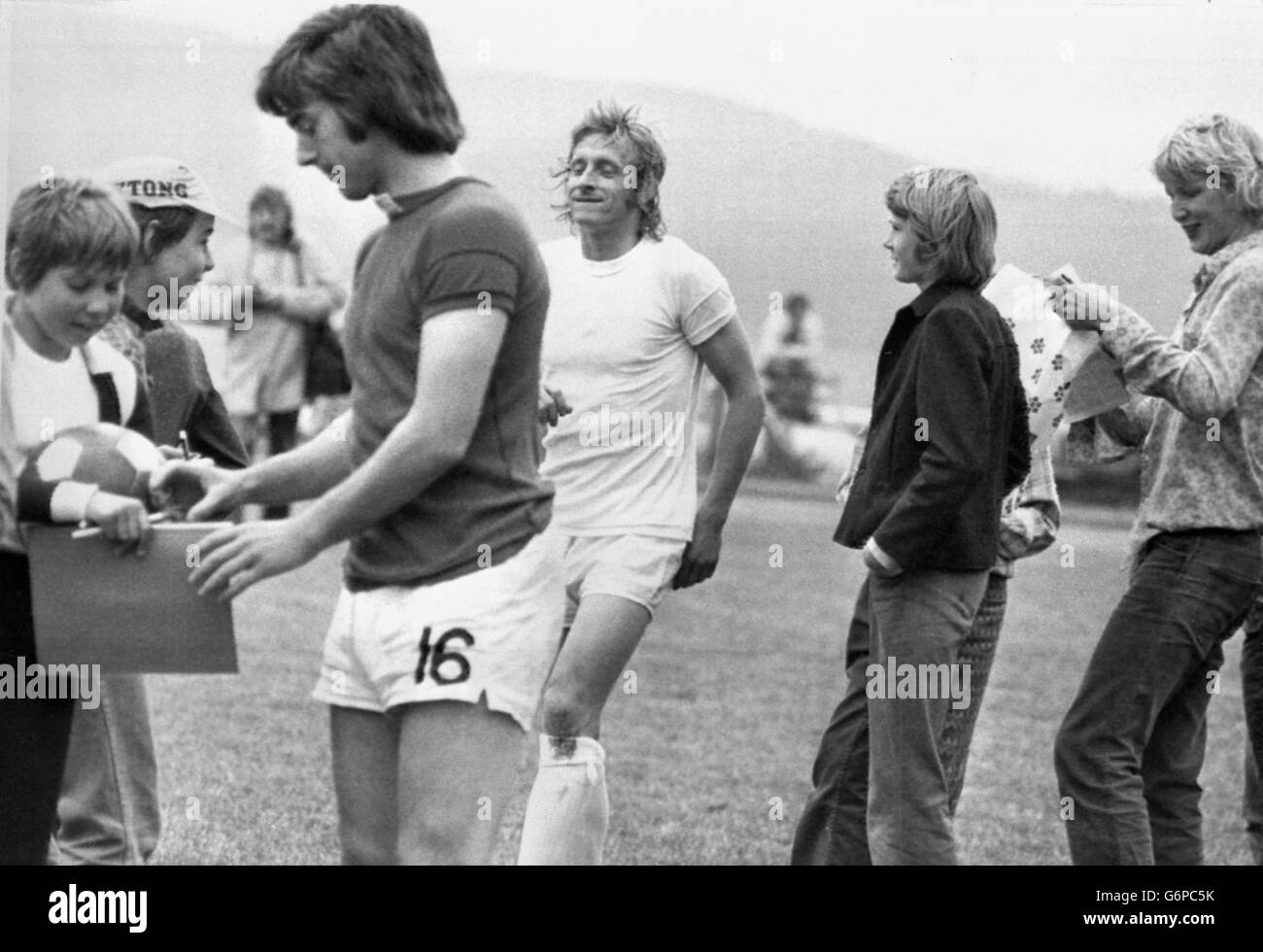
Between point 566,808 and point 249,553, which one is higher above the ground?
point 249,553

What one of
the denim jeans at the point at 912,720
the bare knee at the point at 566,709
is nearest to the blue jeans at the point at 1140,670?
the denim jeans at the point at 912,720

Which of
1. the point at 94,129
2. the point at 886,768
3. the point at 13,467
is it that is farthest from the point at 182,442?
the point at 94,129

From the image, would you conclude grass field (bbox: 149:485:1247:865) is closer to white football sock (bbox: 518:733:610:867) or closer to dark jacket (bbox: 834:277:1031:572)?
white football sock (bbox: 518:733:610:867)

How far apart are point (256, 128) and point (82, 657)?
5079 millimetres

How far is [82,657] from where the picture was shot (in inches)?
132

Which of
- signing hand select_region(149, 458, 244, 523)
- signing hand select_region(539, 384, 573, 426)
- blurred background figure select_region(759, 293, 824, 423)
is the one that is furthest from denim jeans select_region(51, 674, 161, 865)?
blurred background figure select_region(759, 293, 824, 423)

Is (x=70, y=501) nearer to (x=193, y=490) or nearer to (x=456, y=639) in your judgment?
(x=193, y=490)

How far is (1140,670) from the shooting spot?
4422 millimetres

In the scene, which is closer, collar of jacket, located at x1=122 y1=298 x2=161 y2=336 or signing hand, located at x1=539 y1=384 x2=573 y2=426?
collar of jacket, located at x1=122 y1=298 x2=161 y2=336

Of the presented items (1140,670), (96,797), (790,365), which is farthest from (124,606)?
(790,365)

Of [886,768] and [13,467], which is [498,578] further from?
[886,768]

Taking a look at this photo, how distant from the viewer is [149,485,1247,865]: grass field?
560 cm

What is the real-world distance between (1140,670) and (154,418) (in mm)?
1926

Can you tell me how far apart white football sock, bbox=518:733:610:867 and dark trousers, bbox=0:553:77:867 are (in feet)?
3.67
